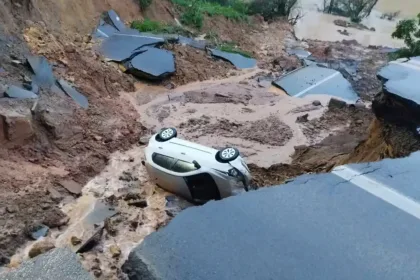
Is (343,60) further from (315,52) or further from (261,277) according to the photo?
(261,277)

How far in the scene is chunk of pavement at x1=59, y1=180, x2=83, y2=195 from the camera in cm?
745

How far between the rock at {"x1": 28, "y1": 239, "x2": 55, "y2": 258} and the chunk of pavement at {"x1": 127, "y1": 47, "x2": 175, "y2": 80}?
654cm

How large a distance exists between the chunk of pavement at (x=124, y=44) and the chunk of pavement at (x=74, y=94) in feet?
7.93

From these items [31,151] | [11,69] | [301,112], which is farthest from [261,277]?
[301,112]

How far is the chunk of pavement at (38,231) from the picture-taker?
642cm

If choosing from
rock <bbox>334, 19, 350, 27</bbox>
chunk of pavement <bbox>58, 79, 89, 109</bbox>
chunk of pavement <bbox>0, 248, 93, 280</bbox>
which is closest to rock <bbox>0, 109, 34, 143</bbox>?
chunk of pavement <bbox>58, 79, 89, 109</bbox>

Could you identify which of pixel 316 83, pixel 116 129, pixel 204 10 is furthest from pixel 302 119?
pixel 204 10

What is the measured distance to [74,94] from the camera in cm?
997

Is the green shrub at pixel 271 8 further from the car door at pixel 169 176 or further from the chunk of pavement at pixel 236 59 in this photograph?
the car door at pixel 169 176

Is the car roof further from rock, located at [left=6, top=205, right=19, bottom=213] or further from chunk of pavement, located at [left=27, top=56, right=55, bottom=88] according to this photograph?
chunk of pavement, located at [left=27, top=56, right=55, bottom=88]

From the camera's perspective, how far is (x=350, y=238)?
210cm

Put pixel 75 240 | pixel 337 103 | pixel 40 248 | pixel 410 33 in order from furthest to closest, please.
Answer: pixel 410 33
pixel 337 103
pixel 75 240
pixel 40 248

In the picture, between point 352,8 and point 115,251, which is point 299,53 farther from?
point 115,251

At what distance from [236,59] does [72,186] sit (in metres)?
7.79
